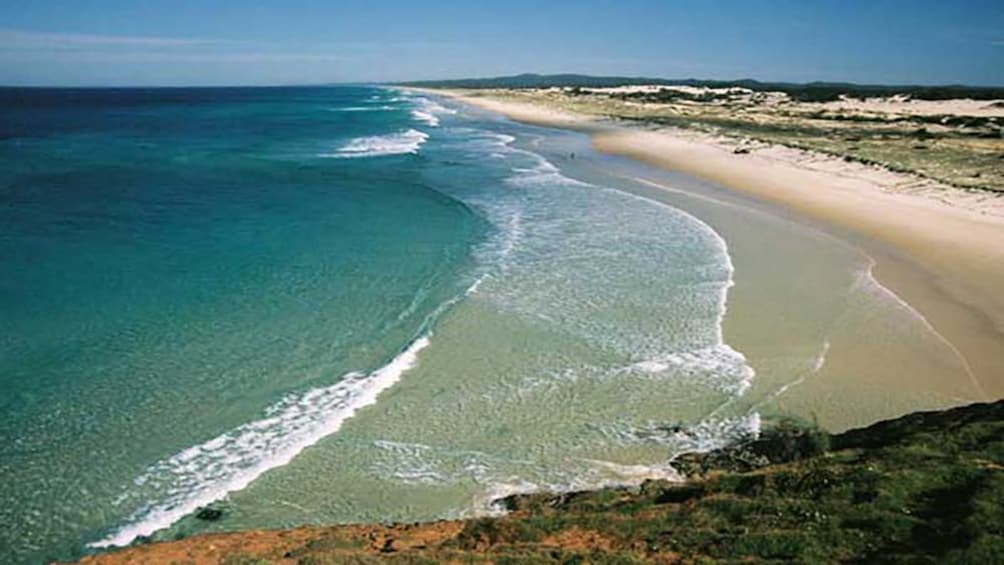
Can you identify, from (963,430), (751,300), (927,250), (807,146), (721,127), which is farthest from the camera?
(721,127)

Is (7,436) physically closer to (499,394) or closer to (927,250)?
(499,394)

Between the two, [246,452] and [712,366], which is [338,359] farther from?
[712,366]

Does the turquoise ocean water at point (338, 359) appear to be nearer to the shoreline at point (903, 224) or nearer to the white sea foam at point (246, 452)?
the white sea foam at point (246, 452)

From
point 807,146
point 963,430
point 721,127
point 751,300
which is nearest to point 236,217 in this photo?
point 751,300

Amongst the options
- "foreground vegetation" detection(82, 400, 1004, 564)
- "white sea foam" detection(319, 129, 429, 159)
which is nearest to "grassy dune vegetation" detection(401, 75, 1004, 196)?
"white sea foam" detection(319, 129, 429, 159)

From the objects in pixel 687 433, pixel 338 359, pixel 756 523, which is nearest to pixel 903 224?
pixel 687 433

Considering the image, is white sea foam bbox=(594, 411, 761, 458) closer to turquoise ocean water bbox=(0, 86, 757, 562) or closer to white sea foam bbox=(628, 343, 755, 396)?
turquoise ocean water bbox=(0, 86, 757, 562)

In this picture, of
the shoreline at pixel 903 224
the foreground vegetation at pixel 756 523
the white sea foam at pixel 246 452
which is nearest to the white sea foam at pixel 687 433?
the foreground vegetation at pixel 756 523
